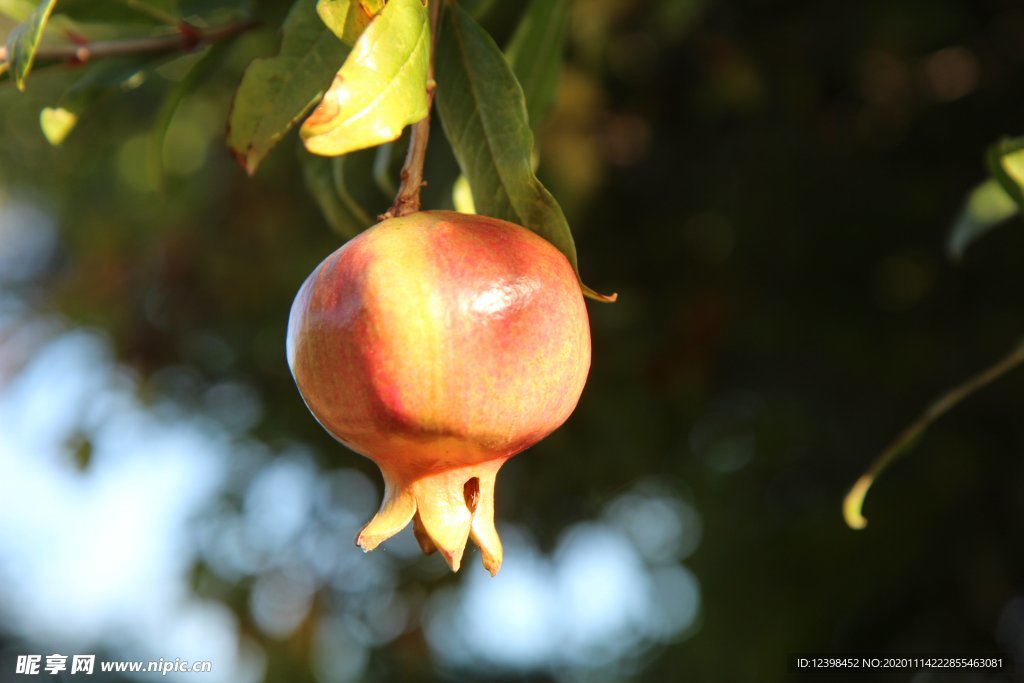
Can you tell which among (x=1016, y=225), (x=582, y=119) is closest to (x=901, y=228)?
(x=1016, y=225)

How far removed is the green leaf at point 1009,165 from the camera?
2.39ft

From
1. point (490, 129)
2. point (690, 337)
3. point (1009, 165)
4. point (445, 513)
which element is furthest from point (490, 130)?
point (690, 337)

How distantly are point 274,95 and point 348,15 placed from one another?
0.36 ft

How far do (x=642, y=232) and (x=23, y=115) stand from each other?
5.76 feet

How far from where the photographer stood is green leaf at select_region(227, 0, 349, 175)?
682 mm

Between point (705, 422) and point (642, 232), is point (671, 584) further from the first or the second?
point (642, 232)

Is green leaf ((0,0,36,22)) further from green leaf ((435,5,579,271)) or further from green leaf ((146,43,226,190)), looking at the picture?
green leaf ((435,5,579,271))

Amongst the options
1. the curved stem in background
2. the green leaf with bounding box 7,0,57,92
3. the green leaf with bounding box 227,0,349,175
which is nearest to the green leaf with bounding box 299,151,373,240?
the green leaf with bounding box 227,0,349,175

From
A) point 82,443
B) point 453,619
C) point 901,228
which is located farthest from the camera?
point 453,619

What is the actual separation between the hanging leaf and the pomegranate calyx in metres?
0.13

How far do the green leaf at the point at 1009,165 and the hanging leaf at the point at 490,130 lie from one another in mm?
323

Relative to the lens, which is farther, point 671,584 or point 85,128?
point 671,584

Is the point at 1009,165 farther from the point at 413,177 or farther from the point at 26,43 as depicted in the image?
the point at 26,43

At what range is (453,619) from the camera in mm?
3184
